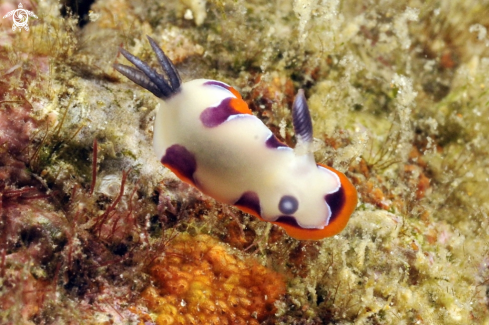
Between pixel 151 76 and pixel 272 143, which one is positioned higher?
pixel 151 76

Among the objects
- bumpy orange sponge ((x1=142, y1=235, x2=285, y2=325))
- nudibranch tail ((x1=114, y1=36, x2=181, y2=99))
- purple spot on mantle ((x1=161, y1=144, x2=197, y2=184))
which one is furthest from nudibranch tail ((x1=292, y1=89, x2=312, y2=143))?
bumpy orange sponge ((x1=142, y1=235, x2=285, y2=325))

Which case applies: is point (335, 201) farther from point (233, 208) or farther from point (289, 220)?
point (233, 208)

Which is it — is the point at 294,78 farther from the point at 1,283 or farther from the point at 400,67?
the point at 1,283

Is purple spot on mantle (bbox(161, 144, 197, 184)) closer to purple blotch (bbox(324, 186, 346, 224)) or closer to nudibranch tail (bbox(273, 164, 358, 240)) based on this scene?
nudibranch tail (bbox(273, 164, 358, 240))

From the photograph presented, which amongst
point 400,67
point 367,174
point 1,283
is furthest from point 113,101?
point 400,67

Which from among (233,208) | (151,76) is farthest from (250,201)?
(151,76)
